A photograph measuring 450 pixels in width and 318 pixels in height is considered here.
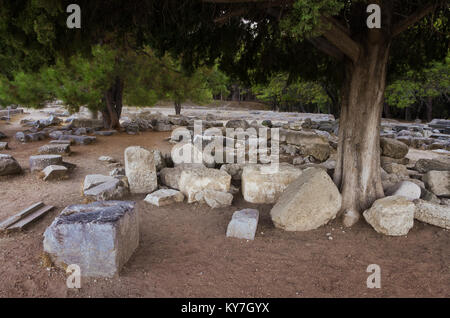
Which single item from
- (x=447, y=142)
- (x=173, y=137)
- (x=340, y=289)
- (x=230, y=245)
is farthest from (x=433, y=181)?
(x=447, y=142)

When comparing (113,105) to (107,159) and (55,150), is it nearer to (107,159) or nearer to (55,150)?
(55,150)

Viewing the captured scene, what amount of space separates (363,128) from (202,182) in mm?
3032

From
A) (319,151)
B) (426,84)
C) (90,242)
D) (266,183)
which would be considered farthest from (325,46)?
(426,84)

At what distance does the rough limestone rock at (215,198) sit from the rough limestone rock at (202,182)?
0.12 metres

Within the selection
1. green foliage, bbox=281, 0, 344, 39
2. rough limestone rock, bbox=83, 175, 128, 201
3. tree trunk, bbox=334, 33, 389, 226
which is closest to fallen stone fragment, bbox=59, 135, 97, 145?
rough limestone rock, bbox=83, 175, 128, 201

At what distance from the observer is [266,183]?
5773mm

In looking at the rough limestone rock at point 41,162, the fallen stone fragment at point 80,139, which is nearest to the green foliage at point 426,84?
the fallen stone fragment at point 80,139

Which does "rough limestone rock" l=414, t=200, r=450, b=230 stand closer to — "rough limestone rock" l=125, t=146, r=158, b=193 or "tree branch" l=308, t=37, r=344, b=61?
"tree branch" l=308, t=37, r=344, b=61

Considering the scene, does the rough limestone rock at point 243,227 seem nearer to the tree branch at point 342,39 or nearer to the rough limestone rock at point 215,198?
the rough limestone rock at point 215,198

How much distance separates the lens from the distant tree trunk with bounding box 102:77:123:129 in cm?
1466

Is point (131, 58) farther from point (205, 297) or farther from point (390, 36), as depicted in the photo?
point (205, 297)

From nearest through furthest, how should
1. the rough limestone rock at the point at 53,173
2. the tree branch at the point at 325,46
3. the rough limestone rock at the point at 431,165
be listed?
1. the tree branch at the point at 325,46
2. the rough limestone rock at the point at 53,173
3. the rough limestone rock at the point at 431,165

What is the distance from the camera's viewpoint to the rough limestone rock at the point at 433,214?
4.58m

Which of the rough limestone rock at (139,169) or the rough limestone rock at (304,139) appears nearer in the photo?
the rough limestone rock at (139,169)
